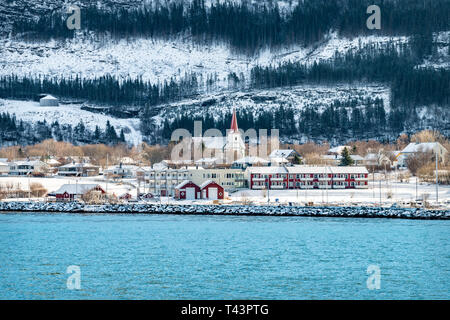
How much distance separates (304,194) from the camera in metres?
67.3

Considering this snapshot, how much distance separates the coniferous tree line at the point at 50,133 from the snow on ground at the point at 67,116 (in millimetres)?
2312

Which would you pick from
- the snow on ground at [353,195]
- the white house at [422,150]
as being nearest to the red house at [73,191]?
the snow on ground at [353,195]

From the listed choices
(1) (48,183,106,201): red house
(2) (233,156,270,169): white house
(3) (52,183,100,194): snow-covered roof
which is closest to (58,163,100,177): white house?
(2) (233,156,270,169): white house

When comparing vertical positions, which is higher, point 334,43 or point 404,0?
point 404,0

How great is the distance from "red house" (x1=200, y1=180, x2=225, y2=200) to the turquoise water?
987cm

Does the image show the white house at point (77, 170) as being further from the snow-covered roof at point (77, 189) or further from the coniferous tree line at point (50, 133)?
the coniferous tree line at point (50, 133)

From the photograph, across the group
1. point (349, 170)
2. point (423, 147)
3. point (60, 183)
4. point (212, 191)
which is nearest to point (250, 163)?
point (349, 170)

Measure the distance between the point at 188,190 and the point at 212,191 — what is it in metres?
2.12

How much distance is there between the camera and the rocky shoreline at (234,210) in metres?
54.7

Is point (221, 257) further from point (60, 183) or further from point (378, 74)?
point (378, 74)

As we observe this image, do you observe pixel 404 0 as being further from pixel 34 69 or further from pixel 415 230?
pixel 415 230
